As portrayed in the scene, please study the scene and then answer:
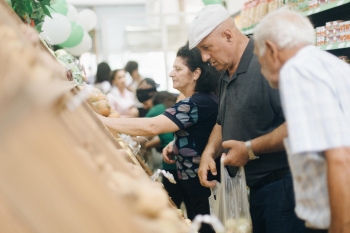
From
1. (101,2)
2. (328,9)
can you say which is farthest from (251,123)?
(101,2)

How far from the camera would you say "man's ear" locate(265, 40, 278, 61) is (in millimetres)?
1318

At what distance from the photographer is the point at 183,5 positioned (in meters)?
10.1

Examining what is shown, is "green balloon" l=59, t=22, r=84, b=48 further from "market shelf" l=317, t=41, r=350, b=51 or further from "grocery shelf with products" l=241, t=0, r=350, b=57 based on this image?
"market shelf" l=317, t=41, r=350, b=51

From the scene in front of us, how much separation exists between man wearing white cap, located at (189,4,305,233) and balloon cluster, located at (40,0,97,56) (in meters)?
1.01

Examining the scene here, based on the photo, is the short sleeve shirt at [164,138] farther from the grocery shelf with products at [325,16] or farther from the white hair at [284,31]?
the white hair at [284,31]

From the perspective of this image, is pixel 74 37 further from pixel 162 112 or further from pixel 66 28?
pixel 162 112

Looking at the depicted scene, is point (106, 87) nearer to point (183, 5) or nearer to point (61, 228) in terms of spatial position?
point (183, 5)

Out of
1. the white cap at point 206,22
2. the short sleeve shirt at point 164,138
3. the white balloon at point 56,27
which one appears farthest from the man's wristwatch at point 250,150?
the white balloon at point 56,27

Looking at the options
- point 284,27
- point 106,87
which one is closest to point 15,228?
point 284,27

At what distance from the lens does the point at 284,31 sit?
1.31m

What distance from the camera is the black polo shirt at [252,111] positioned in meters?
2.05

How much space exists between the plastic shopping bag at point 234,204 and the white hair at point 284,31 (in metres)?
0.85

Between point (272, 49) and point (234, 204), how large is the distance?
39.0 inches

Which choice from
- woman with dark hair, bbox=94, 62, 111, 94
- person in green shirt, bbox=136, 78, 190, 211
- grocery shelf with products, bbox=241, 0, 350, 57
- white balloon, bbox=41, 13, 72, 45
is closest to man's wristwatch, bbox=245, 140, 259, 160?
grocery shelf with products, bbox=241, 0, 350, 57
